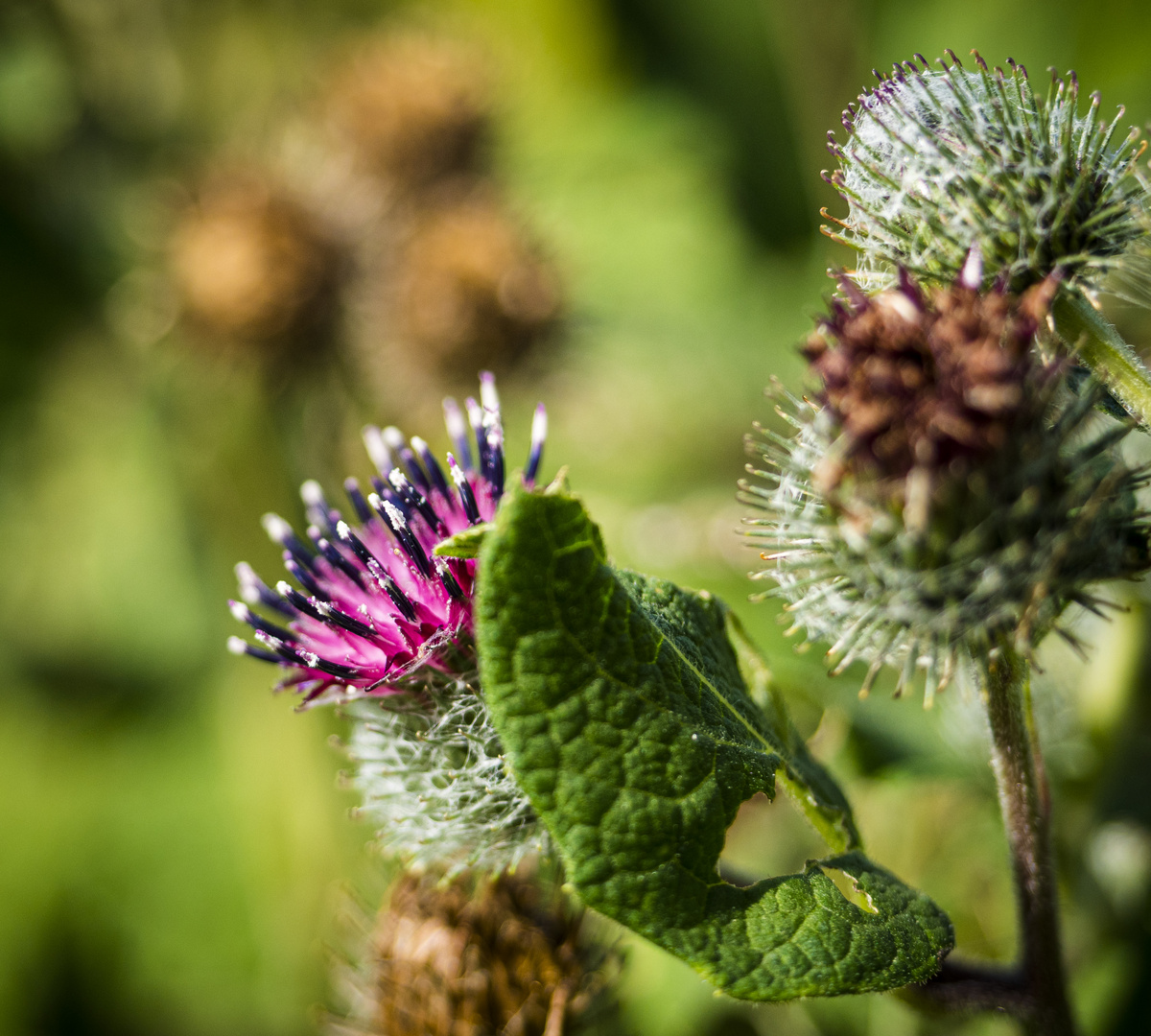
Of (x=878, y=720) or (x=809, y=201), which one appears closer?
(x=878, y=720)

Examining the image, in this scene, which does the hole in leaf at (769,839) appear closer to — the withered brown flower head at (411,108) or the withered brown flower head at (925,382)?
the withered brown flower head at (925,382)

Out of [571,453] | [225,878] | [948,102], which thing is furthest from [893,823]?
[225,878]

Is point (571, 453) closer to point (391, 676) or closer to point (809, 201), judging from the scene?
point (809, 201)

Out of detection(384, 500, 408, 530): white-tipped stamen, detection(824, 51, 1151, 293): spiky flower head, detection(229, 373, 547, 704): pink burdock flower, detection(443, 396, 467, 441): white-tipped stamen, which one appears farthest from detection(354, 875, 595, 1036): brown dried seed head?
detection(824, 51, 1151, 293): spiky flower head

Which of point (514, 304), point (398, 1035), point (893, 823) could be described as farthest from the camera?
point (514, 304)

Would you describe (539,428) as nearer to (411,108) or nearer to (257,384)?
(257,384)
